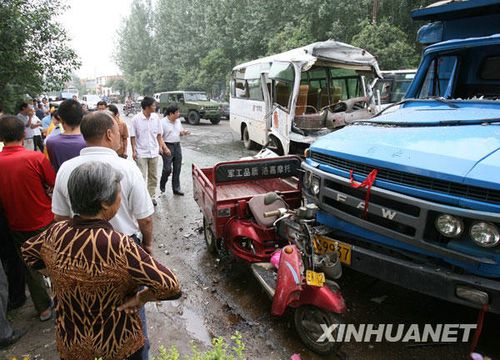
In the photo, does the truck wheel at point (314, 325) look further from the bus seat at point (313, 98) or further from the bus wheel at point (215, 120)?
the bus wheel at point (215, 120)

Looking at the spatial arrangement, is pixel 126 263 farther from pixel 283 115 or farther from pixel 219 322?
pixel 283 115

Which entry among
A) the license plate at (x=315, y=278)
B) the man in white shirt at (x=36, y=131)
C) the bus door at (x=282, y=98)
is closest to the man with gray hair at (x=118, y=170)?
the license plate at (x=315, y=278)

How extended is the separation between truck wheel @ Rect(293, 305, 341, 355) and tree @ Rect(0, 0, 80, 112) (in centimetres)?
958

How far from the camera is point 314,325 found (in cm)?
282

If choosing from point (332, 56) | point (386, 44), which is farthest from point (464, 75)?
point (386, 44)

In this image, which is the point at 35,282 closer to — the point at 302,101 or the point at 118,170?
the point at 118,170

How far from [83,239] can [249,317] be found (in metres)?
2.20

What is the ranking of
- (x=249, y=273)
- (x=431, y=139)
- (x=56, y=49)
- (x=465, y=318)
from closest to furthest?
1. (x=431, y=139)
2. (x=465, y=318)
3. (x=249, y=273)
4. (x=56, y=49)

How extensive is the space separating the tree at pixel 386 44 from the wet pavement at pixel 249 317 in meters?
15.9

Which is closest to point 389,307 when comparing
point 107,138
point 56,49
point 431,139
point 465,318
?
point 465,318

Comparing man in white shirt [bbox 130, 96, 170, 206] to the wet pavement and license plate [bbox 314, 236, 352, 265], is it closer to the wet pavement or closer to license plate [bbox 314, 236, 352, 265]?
the wet pavement

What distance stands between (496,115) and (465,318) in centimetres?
179

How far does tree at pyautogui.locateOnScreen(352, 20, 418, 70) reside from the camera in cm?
1725

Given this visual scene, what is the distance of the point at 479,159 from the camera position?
233 centimetres
